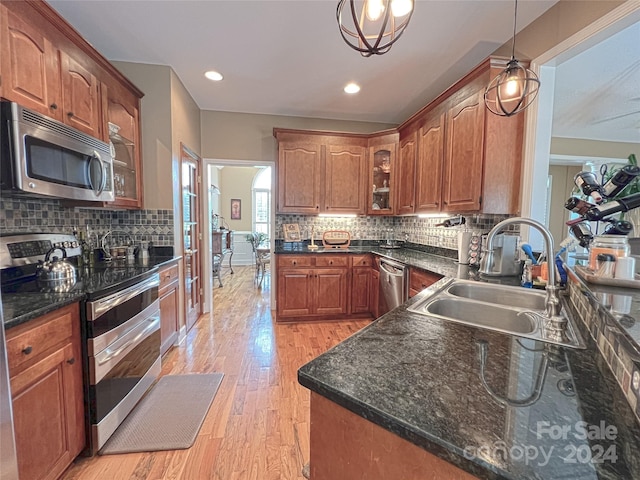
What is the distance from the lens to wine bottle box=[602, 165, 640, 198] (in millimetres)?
1209

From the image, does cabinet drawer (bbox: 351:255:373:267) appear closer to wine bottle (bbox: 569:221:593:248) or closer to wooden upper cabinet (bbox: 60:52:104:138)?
wine bottle (bbox: 569:221:593:248)

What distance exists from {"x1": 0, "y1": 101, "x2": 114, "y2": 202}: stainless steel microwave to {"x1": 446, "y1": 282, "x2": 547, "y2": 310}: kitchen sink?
7.34 ft

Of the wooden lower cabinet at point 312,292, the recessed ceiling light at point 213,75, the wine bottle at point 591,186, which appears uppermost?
the recessed ceiling light at point 213,75

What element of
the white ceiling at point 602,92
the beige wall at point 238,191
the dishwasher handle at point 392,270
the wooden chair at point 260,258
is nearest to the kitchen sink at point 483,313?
the dishwasher handle at point 392,270

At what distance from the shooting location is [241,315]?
3.77 meters

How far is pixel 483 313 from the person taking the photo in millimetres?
1432

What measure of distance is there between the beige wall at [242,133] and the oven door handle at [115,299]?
219 centimetres

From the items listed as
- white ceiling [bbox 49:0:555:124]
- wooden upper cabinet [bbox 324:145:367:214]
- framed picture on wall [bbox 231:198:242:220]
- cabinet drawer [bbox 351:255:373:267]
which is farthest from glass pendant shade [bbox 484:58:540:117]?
framed picture on wall [bbox 231:198:242:220]

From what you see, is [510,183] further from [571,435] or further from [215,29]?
[215,29]

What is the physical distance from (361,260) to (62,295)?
2.80 meters

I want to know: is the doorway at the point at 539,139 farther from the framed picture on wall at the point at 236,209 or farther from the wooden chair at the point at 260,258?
the framed picture on wall at the point at 236,209

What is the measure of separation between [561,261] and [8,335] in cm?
261

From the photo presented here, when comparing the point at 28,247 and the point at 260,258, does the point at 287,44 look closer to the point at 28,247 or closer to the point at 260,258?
the point at 28,247

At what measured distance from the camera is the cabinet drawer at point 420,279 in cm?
233
